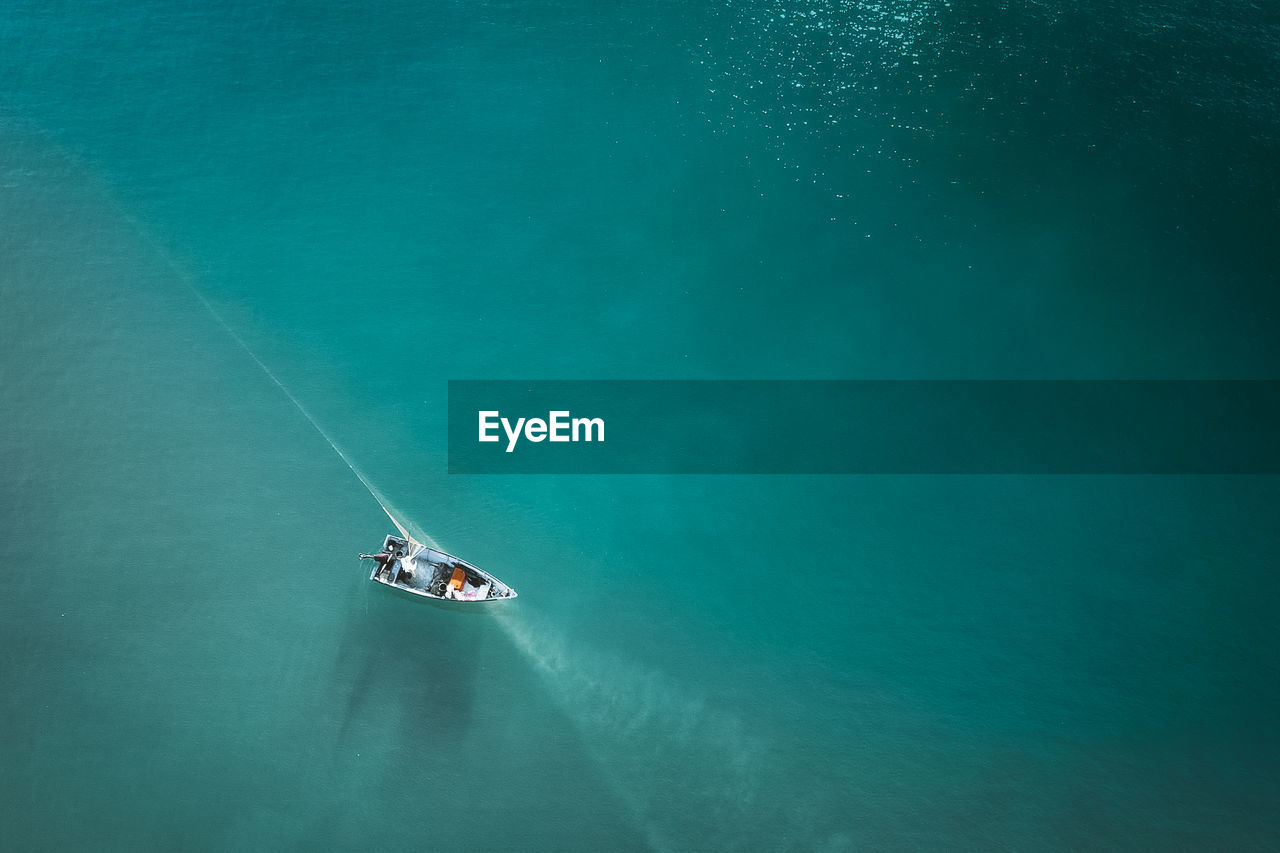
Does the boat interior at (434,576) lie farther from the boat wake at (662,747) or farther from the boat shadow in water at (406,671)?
the boat wake at (662,747)

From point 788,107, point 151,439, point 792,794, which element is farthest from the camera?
point 788,107

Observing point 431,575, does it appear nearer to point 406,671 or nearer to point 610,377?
point 406,671

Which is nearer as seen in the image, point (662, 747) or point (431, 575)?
point (662, 747)

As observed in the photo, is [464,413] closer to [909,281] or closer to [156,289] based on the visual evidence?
[156,289]

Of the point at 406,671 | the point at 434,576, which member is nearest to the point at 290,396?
the point at 434,576

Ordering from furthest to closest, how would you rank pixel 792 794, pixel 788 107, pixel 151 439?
pixel 788 107, pixel 151 439, pixel 792 794

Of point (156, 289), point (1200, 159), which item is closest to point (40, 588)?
point (156, 289)

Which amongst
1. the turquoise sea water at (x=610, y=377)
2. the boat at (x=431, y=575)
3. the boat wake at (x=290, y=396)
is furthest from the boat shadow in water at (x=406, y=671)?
the boat wake at (x=290, y=396)
